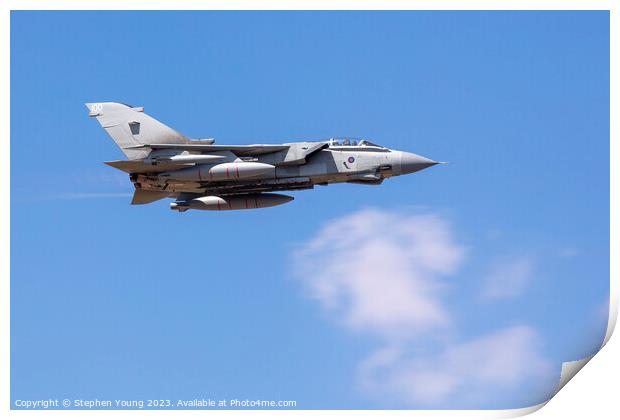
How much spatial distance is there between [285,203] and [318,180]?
1.49 m

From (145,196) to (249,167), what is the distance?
4962mm

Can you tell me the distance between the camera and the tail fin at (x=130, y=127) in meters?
44.5

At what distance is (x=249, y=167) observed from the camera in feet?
139

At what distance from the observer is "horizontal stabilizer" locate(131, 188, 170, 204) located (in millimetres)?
45375

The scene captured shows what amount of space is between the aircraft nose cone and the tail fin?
7.66m

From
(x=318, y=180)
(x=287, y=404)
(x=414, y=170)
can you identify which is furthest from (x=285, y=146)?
(x=287, y=404)

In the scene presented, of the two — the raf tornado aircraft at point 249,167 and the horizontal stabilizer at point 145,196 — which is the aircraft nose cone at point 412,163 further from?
the horizontal stabilizer at point 145,196

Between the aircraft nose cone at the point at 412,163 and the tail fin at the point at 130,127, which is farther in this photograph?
the tail fin at the point at 130,127

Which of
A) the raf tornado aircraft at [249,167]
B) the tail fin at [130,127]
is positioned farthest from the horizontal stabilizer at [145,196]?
the tail fin at [130,127]

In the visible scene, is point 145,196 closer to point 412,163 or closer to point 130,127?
point 130,127

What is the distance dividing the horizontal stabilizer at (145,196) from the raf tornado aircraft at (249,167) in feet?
3.09

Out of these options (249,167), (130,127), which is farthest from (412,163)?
(130,127)

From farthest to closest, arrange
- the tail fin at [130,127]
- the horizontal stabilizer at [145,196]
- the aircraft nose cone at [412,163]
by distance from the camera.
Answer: the horizontal stabilizer at [145,196], the tail fin at [130,127], the aircraft nose cone at [412,163]
